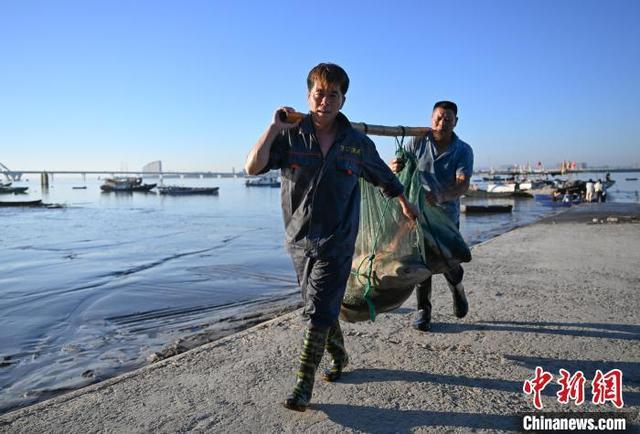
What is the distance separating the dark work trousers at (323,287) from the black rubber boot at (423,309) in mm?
1623

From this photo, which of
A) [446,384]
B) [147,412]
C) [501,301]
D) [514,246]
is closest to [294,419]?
[147,412]

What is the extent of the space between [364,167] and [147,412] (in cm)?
181

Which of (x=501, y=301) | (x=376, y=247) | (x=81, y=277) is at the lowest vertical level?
(x=81, y=277)

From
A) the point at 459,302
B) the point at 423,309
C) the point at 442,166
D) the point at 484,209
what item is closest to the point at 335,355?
the point at 423,309

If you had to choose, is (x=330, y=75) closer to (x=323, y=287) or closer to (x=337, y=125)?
(x=337, y=125)

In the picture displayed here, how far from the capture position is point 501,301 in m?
5.20

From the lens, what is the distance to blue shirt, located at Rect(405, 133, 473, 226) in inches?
161

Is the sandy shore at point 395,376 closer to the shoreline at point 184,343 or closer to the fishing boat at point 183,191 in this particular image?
the shoreline at point 184,343

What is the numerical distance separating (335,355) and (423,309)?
51.8 inches

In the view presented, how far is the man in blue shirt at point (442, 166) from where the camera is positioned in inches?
161

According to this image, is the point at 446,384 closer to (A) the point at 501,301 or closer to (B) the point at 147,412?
(B) the point at 147,412

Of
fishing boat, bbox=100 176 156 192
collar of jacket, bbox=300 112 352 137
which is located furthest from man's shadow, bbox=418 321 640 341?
fishing boat, bbox=100 176 156 192

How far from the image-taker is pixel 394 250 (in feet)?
12.0

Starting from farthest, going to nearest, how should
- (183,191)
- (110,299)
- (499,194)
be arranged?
1. (183,191)
2. (499,194)
3. (110,299)
